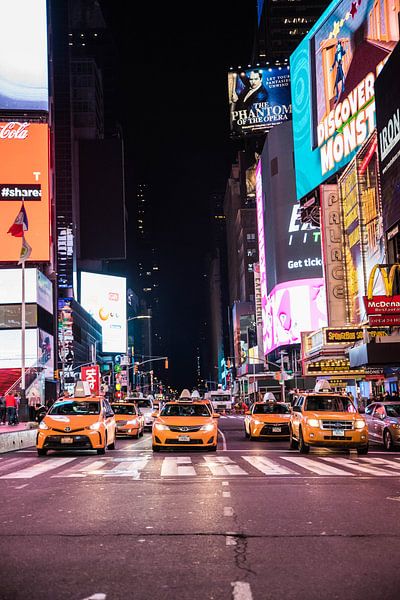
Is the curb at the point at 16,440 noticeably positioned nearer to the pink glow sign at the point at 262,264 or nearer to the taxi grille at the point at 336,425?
the taxi grille at the point at 336,425

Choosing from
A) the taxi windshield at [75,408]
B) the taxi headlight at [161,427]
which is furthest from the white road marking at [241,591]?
the taxi windshield at [75,408]

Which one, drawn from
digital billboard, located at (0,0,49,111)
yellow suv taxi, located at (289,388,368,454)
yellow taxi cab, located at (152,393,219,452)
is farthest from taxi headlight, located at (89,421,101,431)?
digital billboard, located at (0,0,49,111)

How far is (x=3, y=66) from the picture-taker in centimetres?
8088

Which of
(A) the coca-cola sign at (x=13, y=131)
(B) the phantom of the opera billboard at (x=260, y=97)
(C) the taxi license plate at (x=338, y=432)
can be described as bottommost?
(C) the taxi license plate at (x=338, y=432)

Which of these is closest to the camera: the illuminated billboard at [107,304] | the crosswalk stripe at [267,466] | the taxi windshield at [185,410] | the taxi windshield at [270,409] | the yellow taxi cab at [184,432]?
the crosswalk stripe at [267,466]

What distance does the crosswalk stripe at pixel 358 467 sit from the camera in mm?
15352

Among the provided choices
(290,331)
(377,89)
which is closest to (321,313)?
(290,331)

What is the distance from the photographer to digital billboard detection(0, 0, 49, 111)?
80875mm

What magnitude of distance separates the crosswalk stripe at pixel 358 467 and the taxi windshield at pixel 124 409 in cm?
1459

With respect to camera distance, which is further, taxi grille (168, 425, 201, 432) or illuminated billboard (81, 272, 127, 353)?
illuminated billboard (81, 272, 127, 353)

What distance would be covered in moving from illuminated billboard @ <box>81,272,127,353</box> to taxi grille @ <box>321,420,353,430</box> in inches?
4379

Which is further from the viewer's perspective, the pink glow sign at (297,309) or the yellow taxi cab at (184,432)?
the pink glow sign at (297,309)

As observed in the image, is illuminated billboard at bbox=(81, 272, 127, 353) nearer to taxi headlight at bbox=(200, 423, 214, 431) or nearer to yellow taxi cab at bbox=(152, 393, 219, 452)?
yellow taxi cab at bbox=(152, 393, 219, 452)

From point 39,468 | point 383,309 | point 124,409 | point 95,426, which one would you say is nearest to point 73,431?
point 95,426
